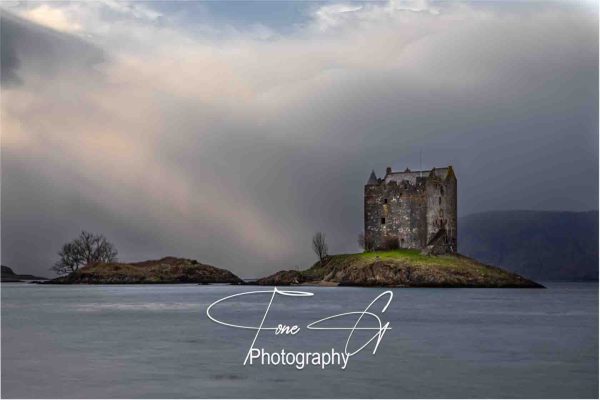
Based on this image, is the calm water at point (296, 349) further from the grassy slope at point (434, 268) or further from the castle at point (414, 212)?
the castle at point (414, 212)

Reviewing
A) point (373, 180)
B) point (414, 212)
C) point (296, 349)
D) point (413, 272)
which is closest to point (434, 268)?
point (413, 272)

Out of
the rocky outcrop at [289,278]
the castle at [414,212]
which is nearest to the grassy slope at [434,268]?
the castle at [414,212]

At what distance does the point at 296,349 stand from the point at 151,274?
86.7 m

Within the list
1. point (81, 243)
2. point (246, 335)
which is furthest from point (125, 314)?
point (81, 243)

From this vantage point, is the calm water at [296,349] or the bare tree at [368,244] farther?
the bare tree at [368,244]

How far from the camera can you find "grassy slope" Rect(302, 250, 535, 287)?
235ft

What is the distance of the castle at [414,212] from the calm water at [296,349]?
2774 cm

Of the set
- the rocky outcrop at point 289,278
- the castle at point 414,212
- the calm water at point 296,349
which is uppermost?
the castle at point 414,212

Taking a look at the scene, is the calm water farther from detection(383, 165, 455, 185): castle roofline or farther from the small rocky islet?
detection(383, 165, 455, 185): castle roofline

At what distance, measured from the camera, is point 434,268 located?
7206 centimetres

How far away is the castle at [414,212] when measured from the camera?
3014 inches

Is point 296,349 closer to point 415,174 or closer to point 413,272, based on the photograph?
point 413,272

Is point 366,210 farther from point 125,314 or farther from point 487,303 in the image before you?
point 125,314

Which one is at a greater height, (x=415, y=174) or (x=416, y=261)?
(x=415, y=174)
